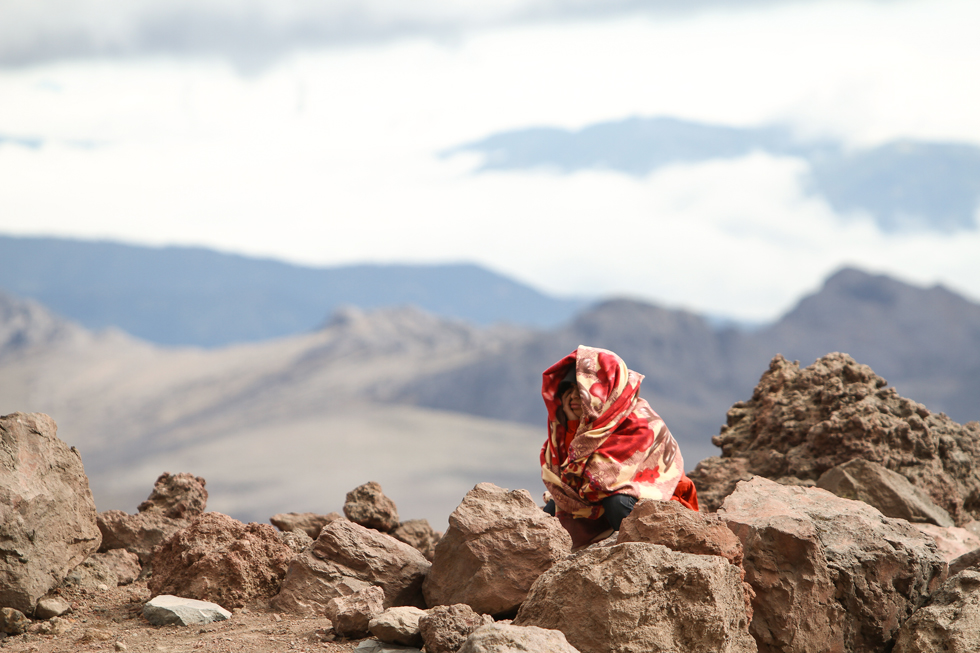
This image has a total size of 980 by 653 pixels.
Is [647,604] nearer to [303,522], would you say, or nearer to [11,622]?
[11,622]

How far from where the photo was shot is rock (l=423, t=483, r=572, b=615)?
4543mm

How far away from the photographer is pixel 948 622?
4074 mm

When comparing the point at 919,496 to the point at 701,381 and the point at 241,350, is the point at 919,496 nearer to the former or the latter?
the point at 701,381

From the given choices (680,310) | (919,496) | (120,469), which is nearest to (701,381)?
(680,310)

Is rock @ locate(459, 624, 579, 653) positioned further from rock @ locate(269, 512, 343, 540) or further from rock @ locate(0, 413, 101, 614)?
rock @ locate(269, 512, 343, 540)

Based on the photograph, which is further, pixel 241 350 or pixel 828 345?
pixel 241 350

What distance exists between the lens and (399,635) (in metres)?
3.93

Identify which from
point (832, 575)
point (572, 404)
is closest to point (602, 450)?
point (572, 404)

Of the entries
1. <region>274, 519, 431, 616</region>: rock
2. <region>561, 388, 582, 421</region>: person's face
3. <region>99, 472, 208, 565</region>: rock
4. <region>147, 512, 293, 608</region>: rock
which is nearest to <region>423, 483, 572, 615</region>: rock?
<region>274, 519, 431, 616</region>: rock

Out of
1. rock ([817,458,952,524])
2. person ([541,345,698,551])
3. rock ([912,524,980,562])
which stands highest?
person ([541,345,698,551])

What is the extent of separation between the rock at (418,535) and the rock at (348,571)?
59.2 inches

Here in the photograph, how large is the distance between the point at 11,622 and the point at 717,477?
4420 millimetres

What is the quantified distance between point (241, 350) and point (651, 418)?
80.1m

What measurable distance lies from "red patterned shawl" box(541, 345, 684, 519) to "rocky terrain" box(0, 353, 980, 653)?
1.49ft
